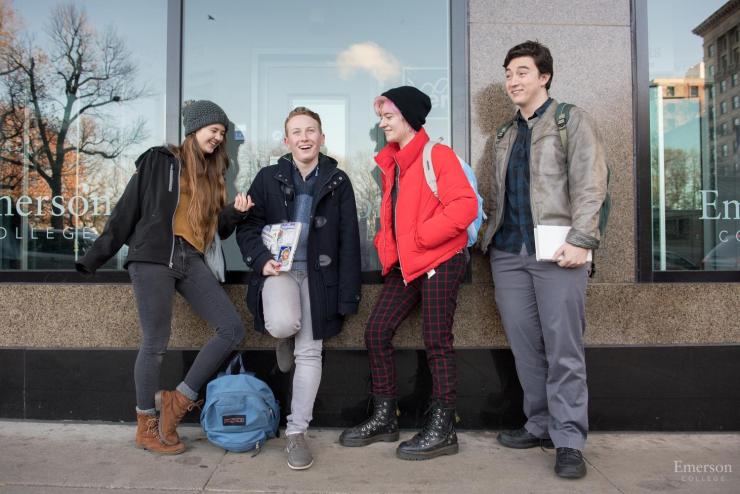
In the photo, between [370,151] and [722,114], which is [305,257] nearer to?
[370,151]

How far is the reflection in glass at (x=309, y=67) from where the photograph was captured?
4.63 meters

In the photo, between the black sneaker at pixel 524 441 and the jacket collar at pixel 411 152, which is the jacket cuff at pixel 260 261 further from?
the black sneaker at pixel 524 441

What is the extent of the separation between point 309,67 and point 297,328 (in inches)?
94.1

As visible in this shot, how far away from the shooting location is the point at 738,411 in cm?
395

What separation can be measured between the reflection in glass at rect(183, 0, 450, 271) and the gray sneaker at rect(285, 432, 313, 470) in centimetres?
182

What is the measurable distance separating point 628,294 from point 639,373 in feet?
1.71

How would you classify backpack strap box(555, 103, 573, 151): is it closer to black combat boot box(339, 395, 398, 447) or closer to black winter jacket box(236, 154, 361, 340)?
black winter jacket box(236, 154, 361, 340)

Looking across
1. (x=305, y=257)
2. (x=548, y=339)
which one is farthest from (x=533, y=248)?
(x=305, y=257)

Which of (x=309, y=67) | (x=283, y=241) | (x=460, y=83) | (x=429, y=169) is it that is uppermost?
(x=309, y=67)

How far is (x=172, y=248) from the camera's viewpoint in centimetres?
338

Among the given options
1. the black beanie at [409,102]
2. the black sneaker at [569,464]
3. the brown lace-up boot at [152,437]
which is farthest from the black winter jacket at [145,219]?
the black sneaker at [569,464]

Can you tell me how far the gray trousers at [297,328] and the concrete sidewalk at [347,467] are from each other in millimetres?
305

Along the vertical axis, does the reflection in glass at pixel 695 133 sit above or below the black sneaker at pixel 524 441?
above

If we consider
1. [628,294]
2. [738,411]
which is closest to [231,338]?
[628,294]
